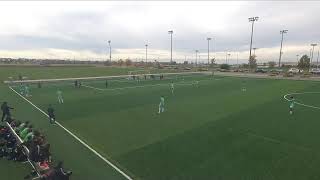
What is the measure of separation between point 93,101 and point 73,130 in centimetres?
1473

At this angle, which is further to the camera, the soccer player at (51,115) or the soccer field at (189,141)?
the soccer player at (51,115)

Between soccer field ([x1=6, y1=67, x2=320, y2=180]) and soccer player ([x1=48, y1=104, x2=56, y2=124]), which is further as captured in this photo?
soccer player ([x1=48, y1=104, x2=56, y2=124])

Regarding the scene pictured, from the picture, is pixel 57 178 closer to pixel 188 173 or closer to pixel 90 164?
pixel 90 164

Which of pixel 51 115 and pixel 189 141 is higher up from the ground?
pixel 51 115

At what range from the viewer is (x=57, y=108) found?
31.6 m

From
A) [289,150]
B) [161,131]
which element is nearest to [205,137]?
[161,131]

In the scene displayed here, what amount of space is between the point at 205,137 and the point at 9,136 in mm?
11798

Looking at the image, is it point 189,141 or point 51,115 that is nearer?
point 189,141

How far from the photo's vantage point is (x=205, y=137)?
63.8ft

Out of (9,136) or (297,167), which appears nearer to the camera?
(297,167)

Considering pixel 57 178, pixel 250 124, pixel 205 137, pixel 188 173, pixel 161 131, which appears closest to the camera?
pixel 57 178

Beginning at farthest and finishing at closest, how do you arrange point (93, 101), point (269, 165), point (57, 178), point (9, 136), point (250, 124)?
point (93, 101)
point (250, 124)
point (9, 136)
point (269, 165)
point (57, 178)

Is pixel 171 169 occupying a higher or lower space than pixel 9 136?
lower

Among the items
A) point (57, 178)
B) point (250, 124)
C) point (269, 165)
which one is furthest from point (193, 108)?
point (57, 178)
